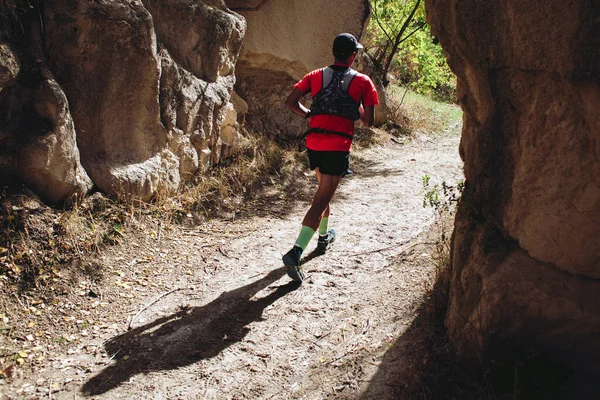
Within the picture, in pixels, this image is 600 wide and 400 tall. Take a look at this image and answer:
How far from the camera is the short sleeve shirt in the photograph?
12.7 feet

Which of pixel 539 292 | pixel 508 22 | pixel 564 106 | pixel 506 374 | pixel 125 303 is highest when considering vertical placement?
pixel 508 22

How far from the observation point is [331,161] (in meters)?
4.01

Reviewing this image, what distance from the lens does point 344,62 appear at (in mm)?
Answer: 3904

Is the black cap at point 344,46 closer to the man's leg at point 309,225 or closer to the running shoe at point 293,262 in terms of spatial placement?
the man's leg at point 309,225

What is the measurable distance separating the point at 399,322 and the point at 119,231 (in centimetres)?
259

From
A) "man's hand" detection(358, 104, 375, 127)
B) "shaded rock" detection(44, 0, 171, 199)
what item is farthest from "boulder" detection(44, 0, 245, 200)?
"man's hand" detection(358, 104, 375, 127)

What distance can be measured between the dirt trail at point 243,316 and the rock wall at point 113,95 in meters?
0.78

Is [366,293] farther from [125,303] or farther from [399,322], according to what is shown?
[125,303]

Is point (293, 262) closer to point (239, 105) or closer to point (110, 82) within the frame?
point (110, 82)

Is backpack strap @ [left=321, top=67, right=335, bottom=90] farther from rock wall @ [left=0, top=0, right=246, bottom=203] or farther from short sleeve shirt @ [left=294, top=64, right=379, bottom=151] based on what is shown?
rock wall @ [left=0, top=0, right=246, bottom=203]

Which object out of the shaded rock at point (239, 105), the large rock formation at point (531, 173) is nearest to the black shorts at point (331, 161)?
the large rock formation at point (531, 173)

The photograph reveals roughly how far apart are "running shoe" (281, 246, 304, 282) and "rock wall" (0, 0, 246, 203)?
183 cm

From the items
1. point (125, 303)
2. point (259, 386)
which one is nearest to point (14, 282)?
point (125, 303)

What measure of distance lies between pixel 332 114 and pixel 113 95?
2.20 meters
